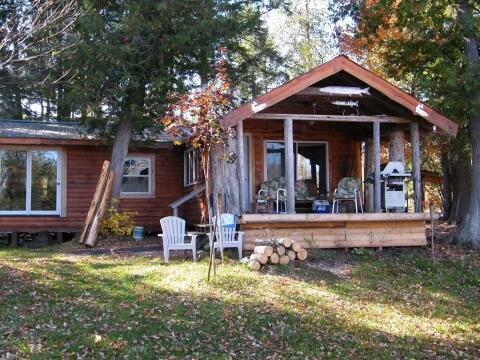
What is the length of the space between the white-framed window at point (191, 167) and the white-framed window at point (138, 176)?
3.32 feet

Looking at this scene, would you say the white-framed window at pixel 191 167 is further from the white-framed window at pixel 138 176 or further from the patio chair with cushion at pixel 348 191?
the patio chair with cushion at pixel 348 191

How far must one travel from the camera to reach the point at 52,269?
32.2ft

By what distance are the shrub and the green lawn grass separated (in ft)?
14.0

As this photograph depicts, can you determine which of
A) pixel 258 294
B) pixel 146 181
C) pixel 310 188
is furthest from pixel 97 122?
pixel 258 294

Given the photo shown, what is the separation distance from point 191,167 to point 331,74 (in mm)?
5995

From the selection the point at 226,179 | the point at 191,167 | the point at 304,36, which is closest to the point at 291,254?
the point at 226,179

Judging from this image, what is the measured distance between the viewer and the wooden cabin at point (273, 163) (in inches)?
466

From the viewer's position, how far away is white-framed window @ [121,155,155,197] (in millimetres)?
17375

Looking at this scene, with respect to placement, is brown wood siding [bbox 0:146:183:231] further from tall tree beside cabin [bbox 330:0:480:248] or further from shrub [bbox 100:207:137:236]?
tall tree beside cabin [bbox 330:0:480:248]

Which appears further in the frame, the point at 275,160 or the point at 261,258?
the point at 275,160

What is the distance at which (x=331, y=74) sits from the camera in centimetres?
1204

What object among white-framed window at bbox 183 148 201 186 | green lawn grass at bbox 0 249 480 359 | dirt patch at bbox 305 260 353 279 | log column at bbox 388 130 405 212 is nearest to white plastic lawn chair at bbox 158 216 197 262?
green lawn grass at bbox 0 249 480 359

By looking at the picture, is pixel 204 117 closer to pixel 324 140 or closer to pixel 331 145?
pixel 324 140

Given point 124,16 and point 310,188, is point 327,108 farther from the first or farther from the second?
point 124,16
